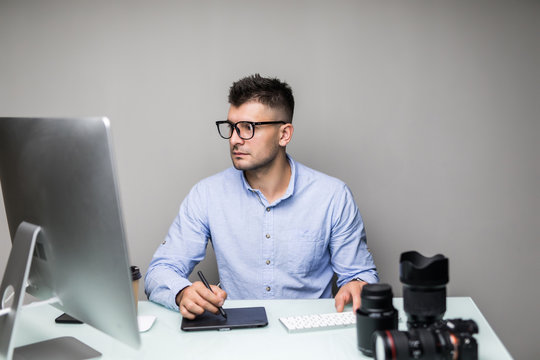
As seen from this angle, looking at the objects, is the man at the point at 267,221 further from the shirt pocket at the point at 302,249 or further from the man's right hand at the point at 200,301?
the man's right hand at the point at 200,301

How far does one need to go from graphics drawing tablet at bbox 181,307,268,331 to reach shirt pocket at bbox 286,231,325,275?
0.55m

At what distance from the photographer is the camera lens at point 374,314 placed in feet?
3.51

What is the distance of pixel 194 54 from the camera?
7.89 feet

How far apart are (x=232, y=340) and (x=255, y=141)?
91 cm

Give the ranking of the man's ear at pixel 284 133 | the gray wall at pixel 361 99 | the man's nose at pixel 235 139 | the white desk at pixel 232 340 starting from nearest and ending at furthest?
the white desk at pixel 232 340, the man's nose at pixel 235 139, the man's ear at pixel 284 133, the gray wall at pixel 361 99

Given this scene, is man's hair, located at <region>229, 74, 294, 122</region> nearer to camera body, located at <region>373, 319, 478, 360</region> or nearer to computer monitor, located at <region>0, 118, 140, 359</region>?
computer monitor, located at <region>0, 118, 140, 359</region>

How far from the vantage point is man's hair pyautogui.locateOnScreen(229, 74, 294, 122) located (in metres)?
1.95

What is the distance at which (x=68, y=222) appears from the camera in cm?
95

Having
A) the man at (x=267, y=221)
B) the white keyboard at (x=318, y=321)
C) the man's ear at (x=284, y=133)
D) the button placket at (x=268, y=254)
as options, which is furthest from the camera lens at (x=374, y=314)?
the man's ear at (x=284, y=133)

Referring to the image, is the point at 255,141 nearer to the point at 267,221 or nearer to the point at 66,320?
the point at 267,221

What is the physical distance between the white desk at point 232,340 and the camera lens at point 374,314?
0.05m

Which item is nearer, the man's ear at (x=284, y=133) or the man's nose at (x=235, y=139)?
the man's nose at (x=235, y=139)

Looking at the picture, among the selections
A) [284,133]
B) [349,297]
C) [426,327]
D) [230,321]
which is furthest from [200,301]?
[284,133]

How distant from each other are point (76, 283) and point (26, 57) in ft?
6.09
